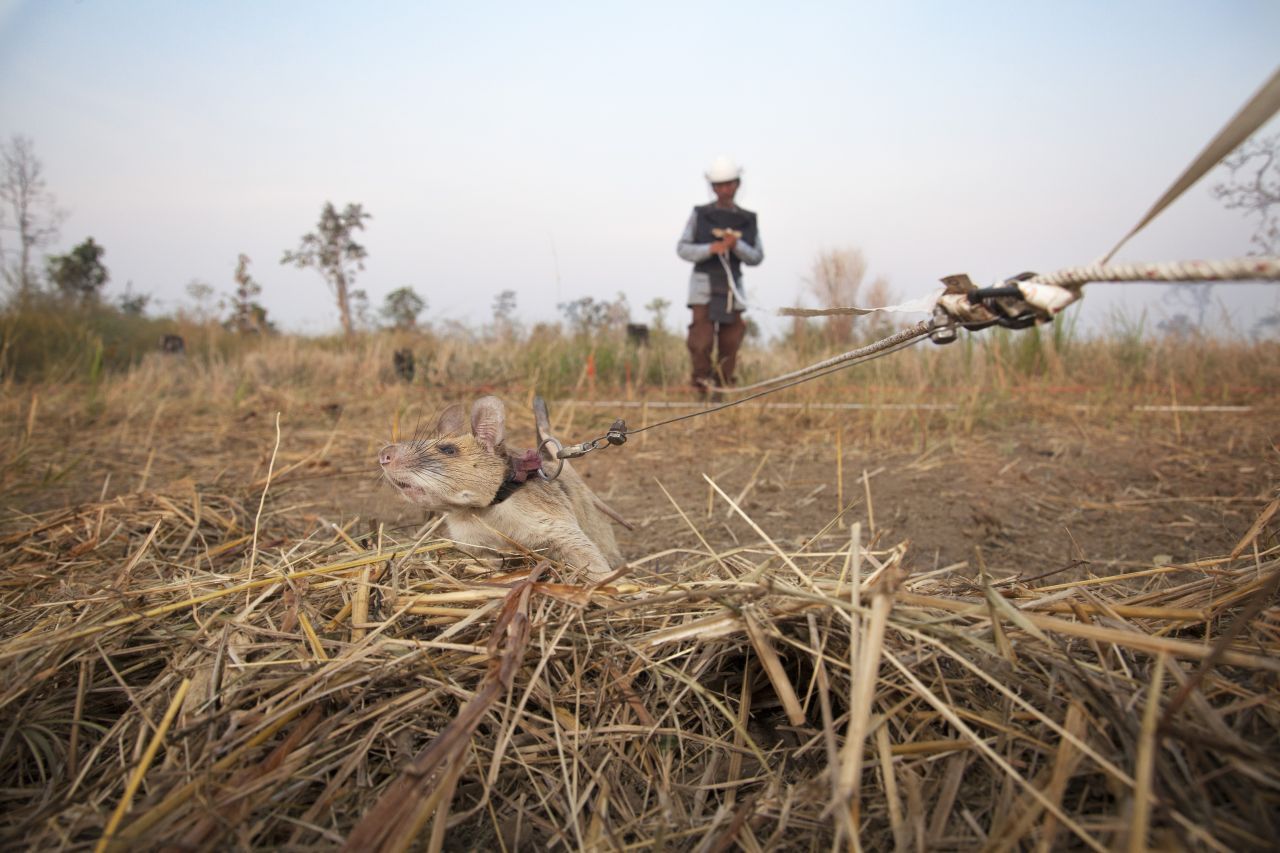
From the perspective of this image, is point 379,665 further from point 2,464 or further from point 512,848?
point 2,464

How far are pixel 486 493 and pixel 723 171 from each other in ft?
22.5

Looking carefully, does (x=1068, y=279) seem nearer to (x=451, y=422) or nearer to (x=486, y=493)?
(x=486, y=493)

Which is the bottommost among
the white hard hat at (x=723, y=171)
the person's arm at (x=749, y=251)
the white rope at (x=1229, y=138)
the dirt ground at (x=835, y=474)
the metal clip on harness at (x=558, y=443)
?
the dirt ground at (x=835, y=474)

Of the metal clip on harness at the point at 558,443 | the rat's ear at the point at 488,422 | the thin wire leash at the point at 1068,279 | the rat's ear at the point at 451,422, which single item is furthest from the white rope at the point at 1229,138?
the rat's ear at the point at 451,422

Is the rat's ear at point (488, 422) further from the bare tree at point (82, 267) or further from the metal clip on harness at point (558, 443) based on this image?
the bare tree at point (82, 267)

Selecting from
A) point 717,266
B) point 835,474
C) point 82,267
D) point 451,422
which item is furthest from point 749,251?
point 82,267

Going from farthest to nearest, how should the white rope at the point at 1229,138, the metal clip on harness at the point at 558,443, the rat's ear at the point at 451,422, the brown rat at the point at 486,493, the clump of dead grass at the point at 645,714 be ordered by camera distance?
the rat's ear at the point at 451,422, the brown rat at the point at 486,493, the metal clip on harness at the point at 558,443, the clump of dead grass at the point at 645,714, the white rope at the point at 1229,138

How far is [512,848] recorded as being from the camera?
51.6 inches

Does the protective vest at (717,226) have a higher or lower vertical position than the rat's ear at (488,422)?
higher

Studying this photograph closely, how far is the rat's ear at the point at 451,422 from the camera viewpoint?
2955mm

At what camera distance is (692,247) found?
809 cm

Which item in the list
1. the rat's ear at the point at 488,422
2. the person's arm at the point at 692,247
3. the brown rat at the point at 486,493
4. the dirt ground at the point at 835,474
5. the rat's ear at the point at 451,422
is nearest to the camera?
the brown rat at the point at 486,493

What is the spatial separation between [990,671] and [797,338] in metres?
9.21

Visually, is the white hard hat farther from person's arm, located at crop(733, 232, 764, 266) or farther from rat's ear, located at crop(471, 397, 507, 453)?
rat's ear, located at crop(471, 397, 507, 453)
